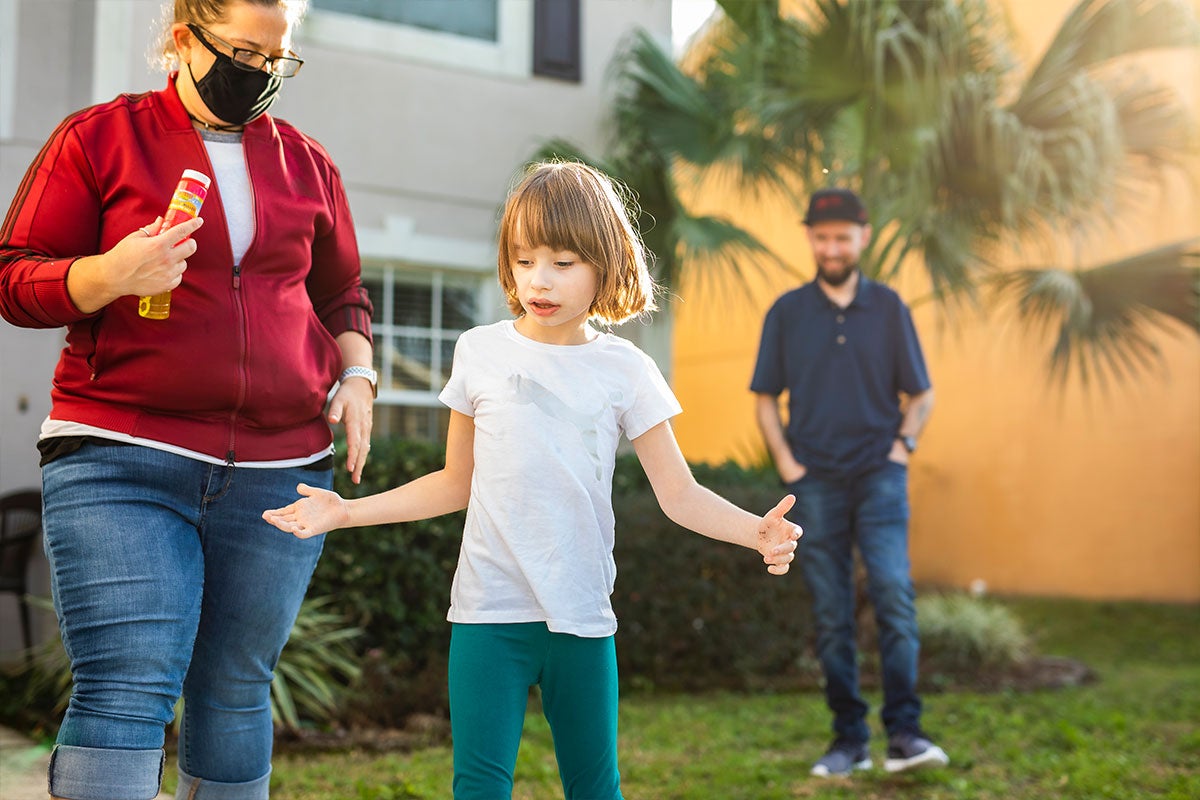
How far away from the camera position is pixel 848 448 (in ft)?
13.6

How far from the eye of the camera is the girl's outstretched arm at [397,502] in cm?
193

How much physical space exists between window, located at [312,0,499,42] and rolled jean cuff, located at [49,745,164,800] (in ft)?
17.9

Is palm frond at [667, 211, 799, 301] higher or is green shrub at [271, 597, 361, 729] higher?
palm frond at [667, 211, 799, 301]

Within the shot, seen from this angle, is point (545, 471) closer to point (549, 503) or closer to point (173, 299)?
point (549, 503)

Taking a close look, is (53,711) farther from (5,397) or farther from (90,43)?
(90,43)

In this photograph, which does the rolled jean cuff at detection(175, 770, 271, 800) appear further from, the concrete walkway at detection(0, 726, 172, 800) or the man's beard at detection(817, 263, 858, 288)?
the man's beard at detection(817, 263, 858, 288)

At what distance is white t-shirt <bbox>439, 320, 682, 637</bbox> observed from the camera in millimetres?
1968

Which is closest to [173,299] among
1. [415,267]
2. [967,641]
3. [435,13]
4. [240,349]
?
[240,349]

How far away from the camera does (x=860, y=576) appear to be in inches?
262

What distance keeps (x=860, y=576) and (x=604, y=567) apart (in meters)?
4.90

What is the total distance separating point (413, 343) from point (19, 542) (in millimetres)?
2398

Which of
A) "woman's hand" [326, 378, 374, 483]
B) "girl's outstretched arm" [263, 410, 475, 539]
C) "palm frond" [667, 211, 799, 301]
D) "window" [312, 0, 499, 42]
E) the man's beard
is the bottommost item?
"girl's outstretched arm" [263, 410, 475, 539]

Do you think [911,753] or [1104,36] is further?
[1104,36]

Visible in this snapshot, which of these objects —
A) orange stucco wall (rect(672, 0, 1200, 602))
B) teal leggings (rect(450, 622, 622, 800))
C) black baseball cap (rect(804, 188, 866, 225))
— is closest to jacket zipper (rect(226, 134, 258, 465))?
teal leggings (rect(450, 622, 622, 800))
